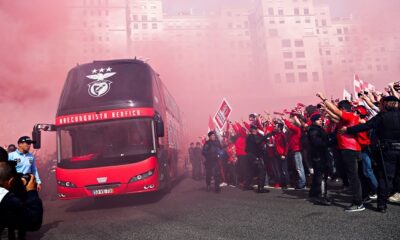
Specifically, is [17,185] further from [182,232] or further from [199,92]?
[199,92]

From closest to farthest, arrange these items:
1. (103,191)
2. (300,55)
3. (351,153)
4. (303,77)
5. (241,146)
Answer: (351,153) → (103,191) → (241,146) → (303,77) → (300,55)

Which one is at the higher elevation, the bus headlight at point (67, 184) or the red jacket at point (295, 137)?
the red jacket at point (295, 137)

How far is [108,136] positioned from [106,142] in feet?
0.49

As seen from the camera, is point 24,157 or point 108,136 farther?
point 108,136

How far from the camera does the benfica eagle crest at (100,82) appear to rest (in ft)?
27.3

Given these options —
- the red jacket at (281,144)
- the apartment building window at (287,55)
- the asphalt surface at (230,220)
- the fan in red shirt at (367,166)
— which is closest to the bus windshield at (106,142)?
the asphalt surface at (230,220)

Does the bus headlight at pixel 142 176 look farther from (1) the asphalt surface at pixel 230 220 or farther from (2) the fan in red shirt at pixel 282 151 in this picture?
(2) the fan in red shirt at pixel 282 151

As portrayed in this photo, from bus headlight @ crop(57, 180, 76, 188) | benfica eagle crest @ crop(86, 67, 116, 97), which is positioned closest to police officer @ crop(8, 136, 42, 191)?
bus headlight @ crop(57, 180, 76, 188)

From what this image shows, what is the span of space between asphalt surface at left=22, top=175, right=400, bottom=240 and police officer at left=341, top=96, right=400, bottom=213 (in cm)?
40

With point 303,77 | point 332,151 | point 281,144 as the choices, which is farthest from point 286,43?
point 281,144

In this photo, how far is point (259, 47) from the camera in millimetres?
86938

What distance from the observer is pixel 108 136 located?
25.5 feet

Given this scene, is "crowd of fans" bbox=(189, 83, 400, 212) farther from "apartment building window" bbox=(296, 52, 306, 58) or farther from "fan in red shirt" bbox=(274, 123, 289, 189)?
"apartment building window" bbox=(296, 52, 306, 58)

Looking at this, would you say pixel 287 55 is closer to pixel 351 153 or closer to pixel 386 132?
pixel 351 153
